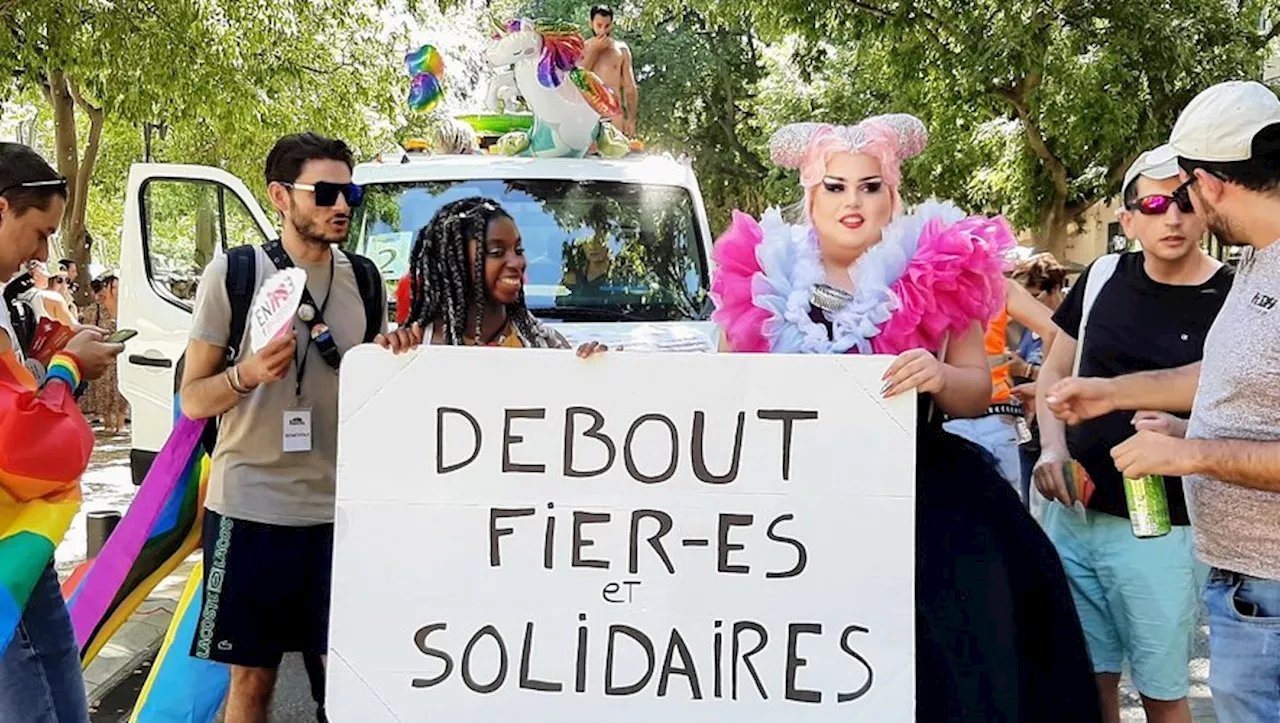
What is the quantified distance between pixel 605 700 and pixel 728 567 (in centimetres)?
37

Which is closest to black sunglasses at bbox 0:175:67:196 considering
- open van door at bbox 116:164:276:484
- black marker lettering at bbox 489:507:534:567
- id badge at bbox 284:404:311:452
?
id badge at bbox 284:404:311:452

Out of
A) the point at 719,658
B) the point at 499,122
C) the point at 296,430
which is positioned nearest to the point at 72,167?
the point at 499,122

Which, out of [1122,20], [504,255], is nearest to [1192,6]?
[1122,20]

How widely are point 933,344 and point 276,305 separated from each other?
1516mm

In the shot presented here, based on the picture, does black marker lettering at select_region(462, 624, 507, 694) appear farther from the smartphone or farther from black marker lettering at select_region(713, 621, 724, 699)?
the smartphone

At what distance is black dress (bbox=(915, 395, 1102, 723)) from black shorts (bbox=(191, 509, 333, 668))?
1629mm

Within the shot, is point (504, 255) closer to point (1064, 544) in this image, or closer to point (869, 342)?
point (869, 342)

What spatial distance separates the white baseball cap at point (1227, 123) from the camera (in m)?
2.34

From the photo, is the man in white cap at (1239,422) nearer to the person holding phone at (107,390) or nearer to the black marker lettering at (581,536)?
the black marker lettering at (581,536)

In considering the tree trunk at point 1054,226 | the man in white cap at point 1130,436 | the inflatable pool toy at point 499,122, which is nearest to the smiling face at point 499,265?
the man in white cap at point 1130,436

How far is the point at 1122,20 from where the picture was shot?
35.4 feet

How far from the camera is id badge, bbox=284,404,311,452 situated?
3297mm

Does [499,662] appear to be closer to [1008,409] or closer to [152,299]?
[1008,409]

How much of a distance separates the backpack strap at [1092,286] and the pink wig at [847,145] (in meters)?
0.78
